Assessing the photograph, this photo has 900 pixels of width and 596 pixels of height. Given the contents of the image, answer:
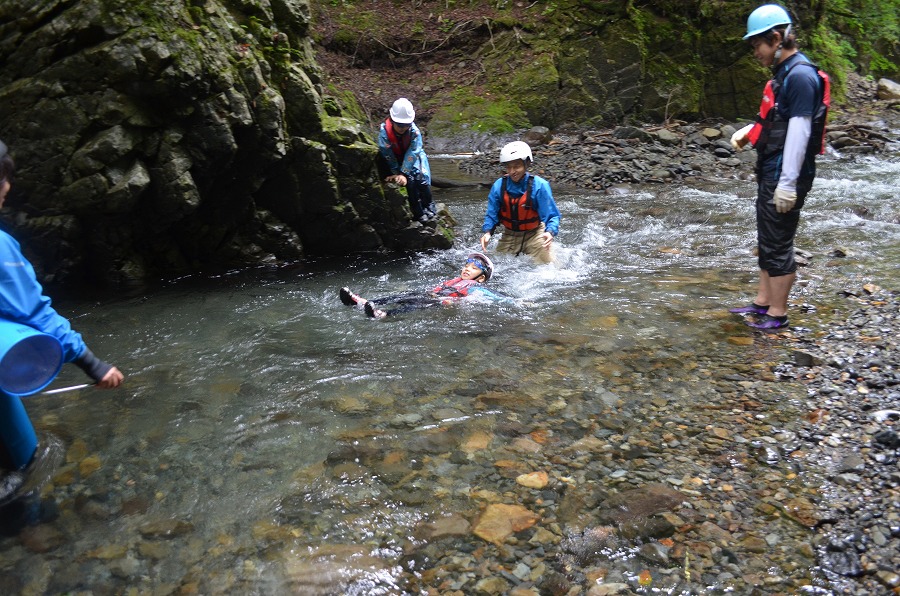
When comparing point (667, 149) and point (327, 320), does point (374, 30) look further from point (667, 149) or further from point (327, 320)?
point (327, 320)

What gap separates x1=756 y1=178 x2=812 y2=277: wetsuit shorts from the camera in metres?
5.40

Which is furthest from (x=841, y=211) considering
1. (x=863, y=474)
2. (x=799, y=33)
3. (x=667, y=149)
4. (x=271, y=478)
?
(x=799, y=33)

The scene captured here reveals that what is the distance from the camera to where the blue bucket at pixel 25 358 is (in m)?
2.82

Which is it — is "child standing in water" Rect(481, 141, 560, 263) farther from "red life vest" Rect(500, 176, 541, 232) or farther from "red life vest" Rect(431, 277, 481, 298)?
"red life vest" Rect(431, 277, 481, 298)

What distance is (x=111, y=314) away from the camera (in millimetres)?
6590

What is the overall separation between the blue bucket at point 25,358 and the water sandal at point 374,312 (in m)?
3.55

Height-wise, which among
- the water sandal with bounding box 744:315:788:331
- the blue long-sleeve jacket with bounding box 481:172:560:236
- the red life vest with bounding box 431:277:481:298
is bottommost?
the red life vest with bounding box 431:277:481:298

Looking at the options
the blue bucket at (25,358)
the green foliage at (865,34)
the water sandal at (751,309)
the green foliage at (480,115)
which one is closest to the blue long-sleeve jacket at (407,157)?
the water sandal at (751,309)

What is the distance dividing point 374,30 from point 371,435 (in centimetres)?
2071

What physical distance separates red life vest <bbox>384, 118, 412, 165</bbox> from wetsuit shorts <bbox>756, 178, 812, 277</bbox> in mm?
5013

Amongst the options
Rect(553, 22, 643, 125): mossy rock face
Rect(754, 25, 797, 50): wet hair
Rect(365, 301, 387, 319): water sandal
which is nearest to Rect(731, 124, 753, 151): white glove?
Rect(754, 25, 797, 50): wet hair

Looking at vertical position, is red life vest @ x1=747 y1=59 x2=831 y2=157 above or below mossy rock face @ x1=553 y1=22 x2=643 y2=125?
above

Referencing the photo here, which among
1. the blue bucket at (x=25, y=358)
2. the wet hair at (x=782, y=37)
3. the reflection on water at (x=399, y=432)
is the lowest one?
the reflection on water at (x=399, y=432)

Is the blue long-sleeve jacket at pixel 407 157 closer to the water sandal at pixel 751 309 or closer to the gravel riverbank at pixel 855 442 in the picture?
the water sandal at pixel 751 309
